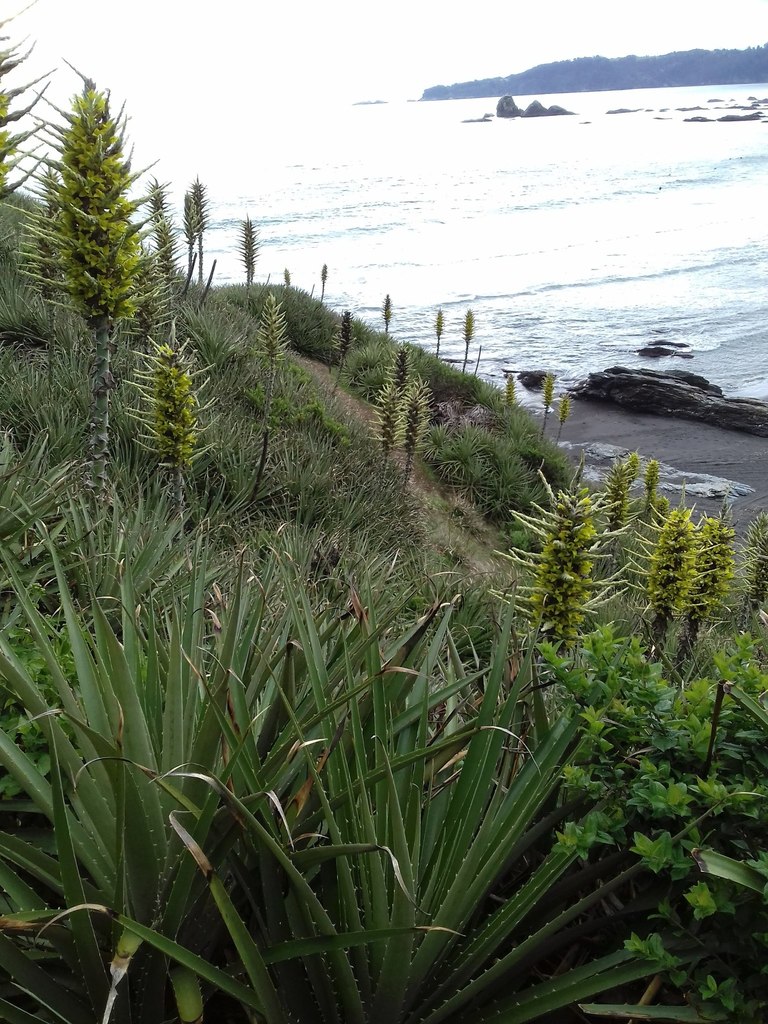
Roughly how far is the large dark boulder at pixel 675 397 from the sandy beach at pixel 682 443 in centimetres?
29

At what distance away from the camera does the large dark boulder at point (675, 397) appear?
74.4ft

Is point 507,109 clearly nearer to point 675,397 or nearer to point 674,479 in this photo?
point 675,397

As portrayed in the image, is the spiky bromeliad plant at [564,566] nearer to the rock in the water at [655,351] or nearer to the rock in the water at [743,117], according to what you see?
the rock in the water at [655,351]

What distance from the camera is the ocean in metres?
30.3

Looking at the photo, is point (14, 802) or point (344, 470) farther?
point (344, 470)

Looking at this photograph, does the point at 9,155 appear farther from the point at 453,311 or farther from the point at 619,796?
the point at 453,311

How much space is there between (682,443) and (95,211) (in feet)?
66.7

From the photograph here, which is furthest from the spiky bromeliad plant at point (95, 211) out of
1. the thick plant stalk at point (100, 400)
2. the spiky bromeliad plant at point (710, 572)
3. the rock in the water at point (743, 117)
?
the rock in the water at point (743, 117)

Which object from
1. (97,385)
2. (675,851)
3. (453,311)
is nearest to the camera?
(675,851)

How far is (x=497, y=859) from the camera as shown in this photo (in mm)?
1692

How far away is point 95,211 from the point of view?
4113mm

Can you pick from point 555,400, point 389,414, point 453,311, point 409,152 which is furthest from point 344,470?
point 409,152

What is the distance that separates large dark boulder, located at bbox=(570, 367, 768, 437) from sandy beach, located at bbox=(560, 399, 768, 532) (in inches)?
11.3

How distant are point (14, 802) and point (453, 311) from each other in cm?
3265
